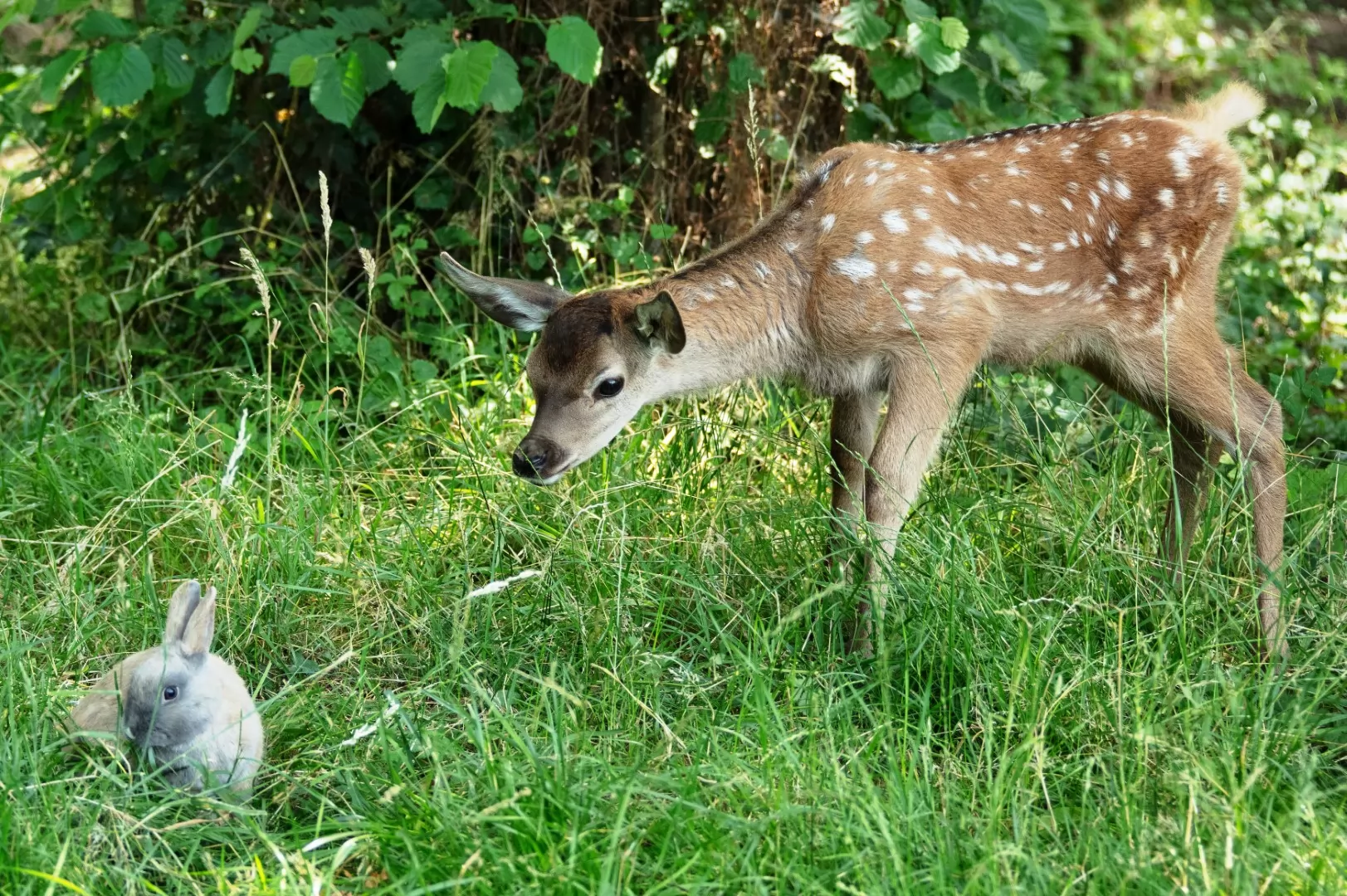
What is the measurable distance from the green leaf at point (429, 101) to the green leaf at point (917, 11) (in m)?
1.64

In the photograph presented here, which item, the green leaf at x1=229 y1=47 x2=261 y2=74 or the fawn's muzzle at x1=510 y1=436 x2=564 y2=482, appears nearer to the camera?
the fawn's muzzle at x1=510 y1=436 x2=564 y2=482

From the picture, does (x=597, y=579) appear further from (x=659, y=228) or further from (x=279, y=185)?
(x=279, y=185)

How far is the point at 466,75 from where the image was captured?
5.10m

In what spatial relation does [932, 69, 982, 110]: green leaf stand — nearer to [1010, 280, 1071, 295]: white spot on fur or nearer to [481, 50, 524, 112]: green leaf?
[1010, 280, 1071, 295]: white spot on fur

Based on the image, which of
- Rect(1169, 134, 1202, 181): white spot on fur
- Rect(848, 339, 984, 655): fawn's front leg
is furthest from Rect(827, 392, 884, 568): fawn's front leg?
Rect(1169, 134, 1202, 181): white spot on fur

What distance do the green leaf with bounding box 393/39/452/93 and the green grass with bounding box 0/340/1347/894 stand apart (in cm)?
112

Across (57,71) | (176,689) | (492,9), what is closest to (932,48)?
(492,9)

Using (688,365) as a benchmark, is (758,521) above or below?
below

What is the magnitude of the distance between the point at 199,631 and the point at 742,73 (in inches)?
124

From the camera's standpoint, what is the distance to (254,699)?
154 inches

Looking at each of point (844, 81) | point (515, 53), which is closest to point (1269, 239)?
point (844, 81)

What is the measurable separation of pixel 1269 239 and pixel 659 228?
9.39ft

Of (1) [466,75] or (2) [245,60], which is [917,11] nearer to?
(1) [466,75]

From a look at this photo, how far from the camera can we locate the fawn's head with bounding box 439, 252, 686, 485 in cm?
435
